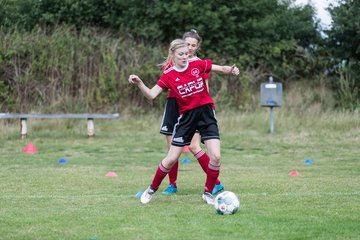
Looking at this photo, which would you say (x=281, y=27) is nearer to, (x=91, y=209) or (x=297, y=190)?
(x=297, y=190)

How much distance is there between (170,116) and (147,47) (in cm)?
1469

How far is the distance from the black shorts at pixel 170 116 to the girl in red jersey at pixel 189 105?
78cm

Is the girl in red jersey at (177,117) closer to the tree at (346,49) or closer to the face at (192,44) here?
the face at (192,44)

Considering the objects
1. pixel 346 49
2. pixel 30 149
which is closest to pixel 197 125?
pixel 30 149

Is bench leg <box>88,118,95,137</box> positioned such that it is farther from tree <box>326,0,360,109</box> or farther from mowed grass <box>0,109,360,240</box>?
tree <box>326,0,360,109</box>

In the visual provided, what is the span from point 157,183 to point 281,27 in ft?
62.0

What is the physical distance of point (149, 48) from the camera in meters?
22.6

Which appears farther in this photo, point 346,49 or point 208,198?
point 346,49

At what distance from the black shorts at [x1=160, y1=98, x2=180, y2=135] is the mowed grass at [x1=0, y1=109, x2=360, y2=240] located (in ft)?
2.58

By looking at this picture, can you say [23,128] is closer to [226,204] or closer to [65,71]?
[65,71]

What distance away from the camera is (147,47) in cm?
2289

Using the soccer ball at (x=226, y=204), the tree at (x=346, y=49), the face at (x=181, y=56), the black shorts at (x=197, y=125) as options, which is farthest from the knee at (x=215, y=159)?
the tree at (x=346, y=49)

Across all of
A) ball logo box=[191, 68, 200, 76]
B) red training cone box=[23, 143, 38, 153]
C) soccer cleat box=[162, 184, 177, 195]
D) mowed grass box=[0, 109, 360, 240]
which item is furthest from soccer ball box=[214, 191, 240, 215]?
red training cone box=[23, 143, 38, 153]

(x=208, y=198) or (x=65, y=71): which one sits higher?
(x=65, y=71)
